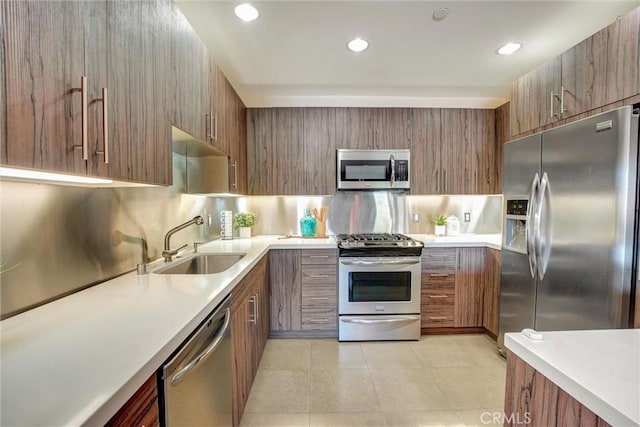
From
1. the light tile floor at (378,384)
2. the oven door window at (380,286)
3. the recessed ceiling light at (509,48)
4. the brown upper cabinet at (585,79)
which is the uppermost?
the recessed ceiling light at (509,48)

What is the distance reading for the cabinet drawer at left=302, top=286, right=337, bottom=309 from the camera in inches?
107

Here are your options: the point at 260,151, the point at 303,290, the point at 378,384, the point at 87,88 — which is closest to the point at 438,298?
the point at 378,384

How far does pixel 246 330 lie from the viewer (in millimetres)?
1750

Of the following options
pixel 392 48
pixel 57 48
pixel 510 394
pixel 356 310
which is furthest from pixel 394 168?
pixel 57 48

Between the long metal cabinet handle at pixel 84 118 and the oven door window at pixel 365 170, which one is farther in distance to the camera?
the oven door window at pixel 365 170

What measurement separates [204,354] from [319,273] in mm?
1722

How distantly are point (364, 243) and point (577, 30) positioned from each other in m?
2.20

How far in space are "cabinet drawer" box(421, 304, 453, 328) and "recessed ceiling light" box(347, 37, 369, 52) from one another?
2425 millimetres

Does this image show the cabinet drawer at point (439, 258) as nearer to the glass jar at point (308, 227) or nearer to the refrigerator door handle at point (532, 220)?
the refrigerator door handle at point (532, 220)

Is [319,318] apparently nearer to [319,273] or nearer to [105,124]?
[319,273]

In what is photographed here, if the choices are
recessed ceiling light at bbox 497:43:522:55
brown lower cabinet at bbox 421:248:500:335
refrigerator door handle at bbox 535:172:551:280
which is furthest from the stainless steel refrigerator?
recessed ceiling light at bbox 497:43:522:55

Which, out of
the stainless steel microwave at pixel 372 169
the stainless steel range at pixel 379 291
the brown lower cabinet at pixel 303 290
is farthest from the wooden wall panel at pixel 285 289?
the stainless steel microwave at pixel 372 169

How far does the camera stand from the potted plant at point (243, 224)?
304cm

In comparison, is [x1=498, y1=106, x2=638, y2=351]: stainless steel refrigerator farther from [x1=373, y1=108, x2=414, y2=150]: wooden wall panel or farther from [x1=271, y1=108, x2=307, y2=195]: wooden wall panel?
[x1=271, y1=108, x2=307, y2=195]: wooden wall panel
